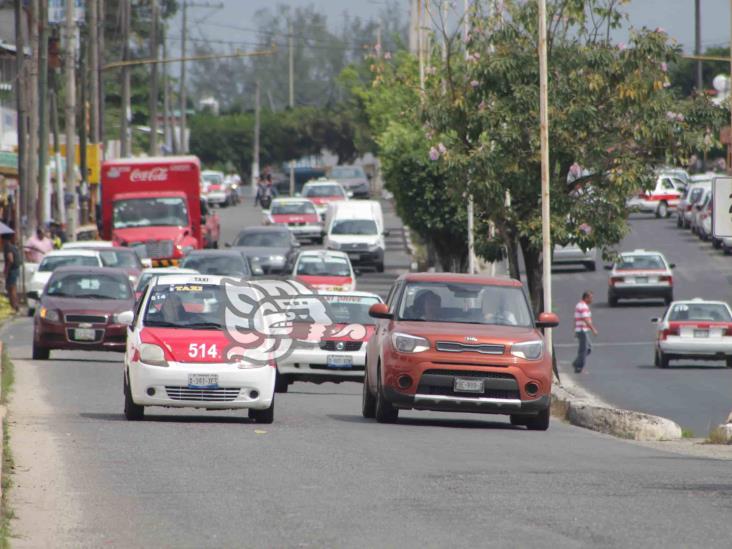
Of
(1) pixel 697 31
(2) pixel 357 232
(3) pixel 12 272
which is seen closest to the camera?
(3) pixel 12 272

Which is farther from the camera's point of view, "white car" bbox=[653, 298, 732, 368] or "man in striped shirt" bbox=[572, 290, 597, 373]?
"white car" bbox=[653, 298, 732, 368]

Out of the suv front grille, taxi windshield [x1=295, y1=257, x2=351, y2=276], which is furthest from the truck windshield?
the suv front grille

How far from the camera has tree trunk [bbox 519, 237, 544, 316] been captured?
102 ft

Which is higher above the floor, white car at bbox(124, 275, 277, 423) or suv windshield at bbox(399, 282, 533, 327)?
suv windshield at bbox(399, 282, 533, 327)

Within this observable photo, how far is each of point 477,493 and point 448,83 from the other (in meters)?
20.2

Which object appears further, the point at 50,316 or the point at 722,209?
the point at 50,316

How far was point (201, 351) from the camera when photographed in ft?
59.3

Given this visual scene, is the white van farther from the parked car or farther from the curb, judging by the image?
the curb

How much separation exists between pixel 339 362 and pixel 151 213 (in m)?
25.5

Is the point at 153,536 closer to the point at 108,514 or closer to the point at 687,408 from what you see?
the point at 108,514

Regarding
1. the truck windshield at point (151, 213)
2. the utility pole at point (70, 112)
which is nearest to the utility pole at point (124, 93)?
the utility pole at point (70, 112)

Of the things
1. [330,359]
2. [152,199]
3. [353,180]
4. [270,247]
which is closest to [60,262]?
[152,199]

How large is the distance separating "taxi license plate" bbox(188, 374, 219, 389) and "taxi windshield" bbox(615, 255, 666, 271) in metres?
33.6

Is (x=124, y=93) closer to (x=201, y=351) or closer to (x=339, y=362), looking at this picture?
(x=339, y=362)
